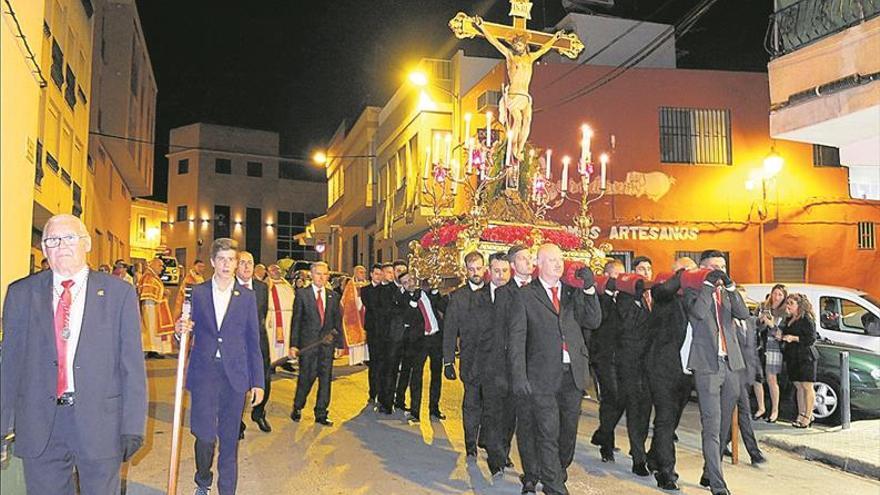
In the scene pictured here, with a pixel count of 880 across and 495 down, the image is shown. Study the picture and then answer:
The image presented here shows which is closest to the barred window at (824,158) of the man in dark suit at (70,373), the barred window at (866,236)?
the barred window at (866,236)

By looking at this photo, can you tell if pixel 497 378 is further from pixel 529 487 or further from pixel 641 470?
pixel 641 470

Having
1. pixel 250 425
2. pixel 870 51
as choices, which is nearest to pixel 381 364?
pixel 250 425

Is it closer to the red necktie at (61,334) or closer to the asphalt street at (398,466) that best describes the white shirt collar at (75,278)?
the red necktie at (61,334)

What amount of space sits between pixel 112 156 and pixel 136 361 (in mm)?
26863

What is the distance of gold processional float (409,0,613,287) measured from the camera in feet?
41.9

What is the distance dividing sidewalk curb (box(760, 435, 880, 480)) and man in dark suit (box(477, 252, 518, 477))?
3.55m

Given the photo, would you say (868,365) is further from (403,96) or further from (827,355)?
(403,96)

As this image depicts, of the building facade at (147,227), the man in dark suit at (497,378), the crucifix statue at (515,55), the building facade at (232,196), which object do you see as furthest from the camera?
the building facade at (147,227)

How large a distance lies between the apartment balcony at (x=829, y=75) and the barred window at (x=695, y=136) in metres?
14.9

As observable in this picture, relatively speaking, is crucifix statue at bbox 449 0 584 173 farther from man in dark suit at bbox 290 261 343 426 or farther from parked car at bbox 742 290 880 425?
parked car at bbox 742 290 880 425

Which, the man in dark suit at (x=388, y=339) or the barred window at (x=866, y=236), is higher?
the barred window at (x=866, y=236)

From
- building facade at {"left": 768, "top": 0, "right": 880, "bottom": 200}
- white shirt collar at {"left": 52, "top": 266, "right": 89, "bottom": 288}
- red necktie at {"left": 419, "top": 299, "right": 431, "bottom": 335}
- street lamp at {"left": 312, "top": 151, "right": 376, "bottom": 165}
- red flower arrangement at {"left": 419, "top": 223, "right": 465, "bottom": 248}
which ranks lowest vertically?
red necktie at {"left": 419, "top": 299, "right": 431, "bottom": 335}

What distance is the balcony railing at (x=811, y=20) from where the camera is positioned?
5734 mm

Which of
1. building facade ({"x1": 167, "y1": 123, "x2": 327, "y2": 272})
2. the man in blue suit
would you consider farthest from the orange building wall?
building facade ({"x1": 167, "y1": 123, "x2": 327, "y2": 272})
